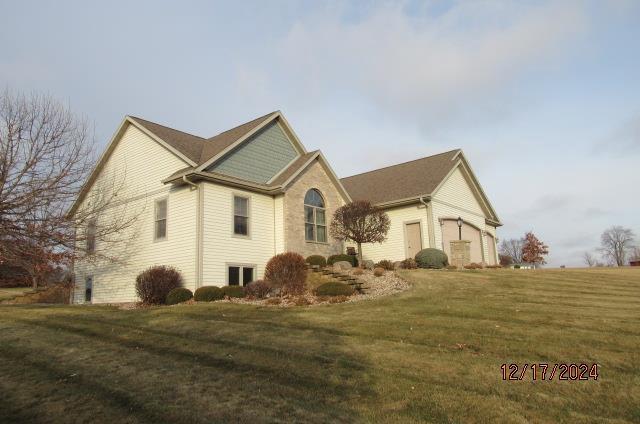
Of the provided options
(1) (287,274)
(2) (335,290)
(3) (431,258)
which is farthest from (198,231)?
(3) (431,258)

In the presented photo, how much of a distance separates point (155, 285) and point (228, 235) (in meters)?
3.44

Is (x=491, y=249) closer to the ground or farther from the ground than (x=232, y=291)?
farther from the ground

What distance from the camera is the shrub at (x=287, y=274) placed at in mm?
16422

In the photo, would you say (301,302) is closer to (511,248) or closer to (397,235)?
(397,235)

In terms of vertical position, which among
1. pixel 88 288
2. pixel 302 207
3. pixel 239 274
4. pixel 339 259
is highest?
pixel 302 207

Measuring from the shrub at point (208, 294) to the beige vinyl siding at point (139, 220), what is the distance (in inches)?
44.4

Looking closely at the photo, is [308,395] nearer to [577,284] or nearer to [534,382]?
[534,382]

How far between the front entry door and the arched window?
5434 mm

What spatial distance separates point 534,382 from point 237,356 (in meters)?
4.51

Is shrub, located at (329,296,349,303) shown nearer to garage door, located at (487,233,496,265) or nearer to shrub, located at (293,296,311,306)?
shrub, located at (293,296,311,306)

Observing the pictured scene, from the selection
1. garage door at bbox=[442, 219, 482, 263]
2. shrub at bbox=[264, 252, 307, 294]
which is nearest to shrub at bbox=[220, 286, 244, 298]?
shrub at bbox=[264, 252, 307, 294]

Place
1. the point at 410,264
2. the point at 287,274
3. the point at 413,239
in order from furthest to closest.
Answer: the point at 413,239
the point at 410,264
the point at 287,274

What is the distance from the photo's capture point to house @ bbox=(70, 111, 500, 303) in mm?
17750

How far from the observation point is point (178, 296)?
619 inches
